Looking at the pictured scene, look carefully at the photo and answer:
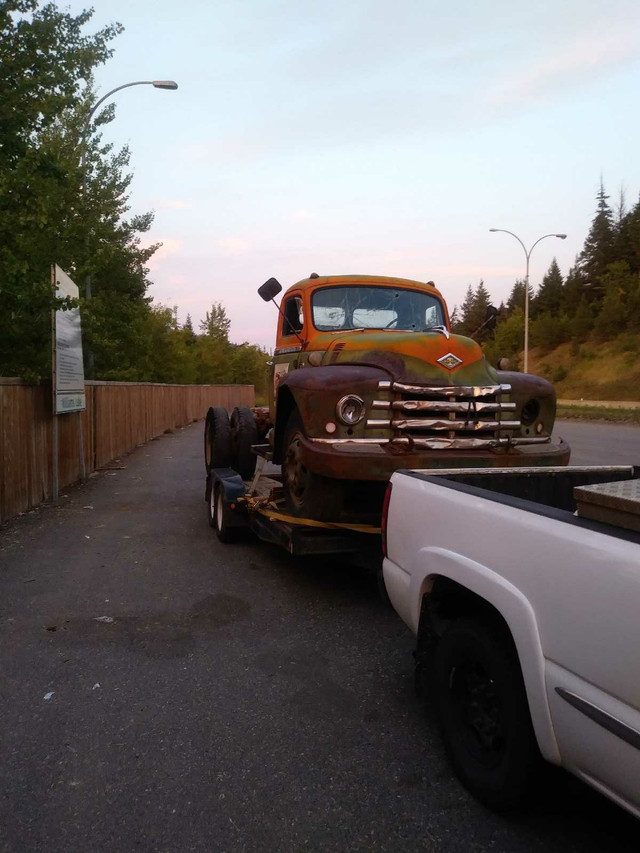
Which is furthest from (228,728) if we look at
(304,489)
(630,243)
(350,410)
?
(630,243)

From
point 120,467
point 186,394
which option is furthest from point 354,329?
point 186,394

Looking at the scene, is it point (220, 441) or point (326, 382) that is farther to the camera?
point (220, 441)

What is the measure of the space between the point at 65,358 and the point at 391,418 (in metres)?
6.92

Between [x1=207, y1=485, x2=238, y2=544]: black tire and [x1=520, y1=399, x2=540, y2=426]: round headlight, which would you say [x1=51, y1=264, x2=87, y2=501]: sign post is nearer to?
[x1=207, y1=485, x2=238, y2=544]: black tire

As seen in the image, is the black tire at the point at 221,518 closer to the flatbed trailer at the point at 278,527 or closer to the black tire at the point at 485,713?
the flatbed trailer at the point at 278,527

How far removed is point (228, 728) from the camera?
11.4 ft

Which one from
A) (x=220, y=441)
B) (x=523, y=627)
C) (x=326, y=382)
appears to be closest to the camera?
(x=523, y=627)

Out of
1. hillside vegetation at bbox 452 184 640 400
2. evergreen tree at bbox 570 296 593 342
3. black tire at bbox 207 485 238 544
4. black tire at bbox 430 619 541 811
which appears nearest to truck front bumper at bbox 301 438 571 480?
black tire at bbox 430 619 541 811

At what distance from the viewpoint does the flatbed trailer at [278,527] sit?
5281 mm

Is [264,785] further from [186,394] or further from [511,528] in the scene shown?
[186,394]

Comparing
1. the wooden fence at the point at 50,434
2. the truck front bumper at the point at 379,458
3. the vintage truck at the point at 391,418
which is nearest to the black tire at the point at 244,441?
the vintage truck at the point at 391,418

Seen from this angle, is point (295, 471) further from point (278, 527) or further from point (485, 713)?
point (485, 713)

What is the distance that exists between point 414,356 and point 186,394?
29899 mm

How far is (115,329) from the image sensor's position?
23.1 meters
